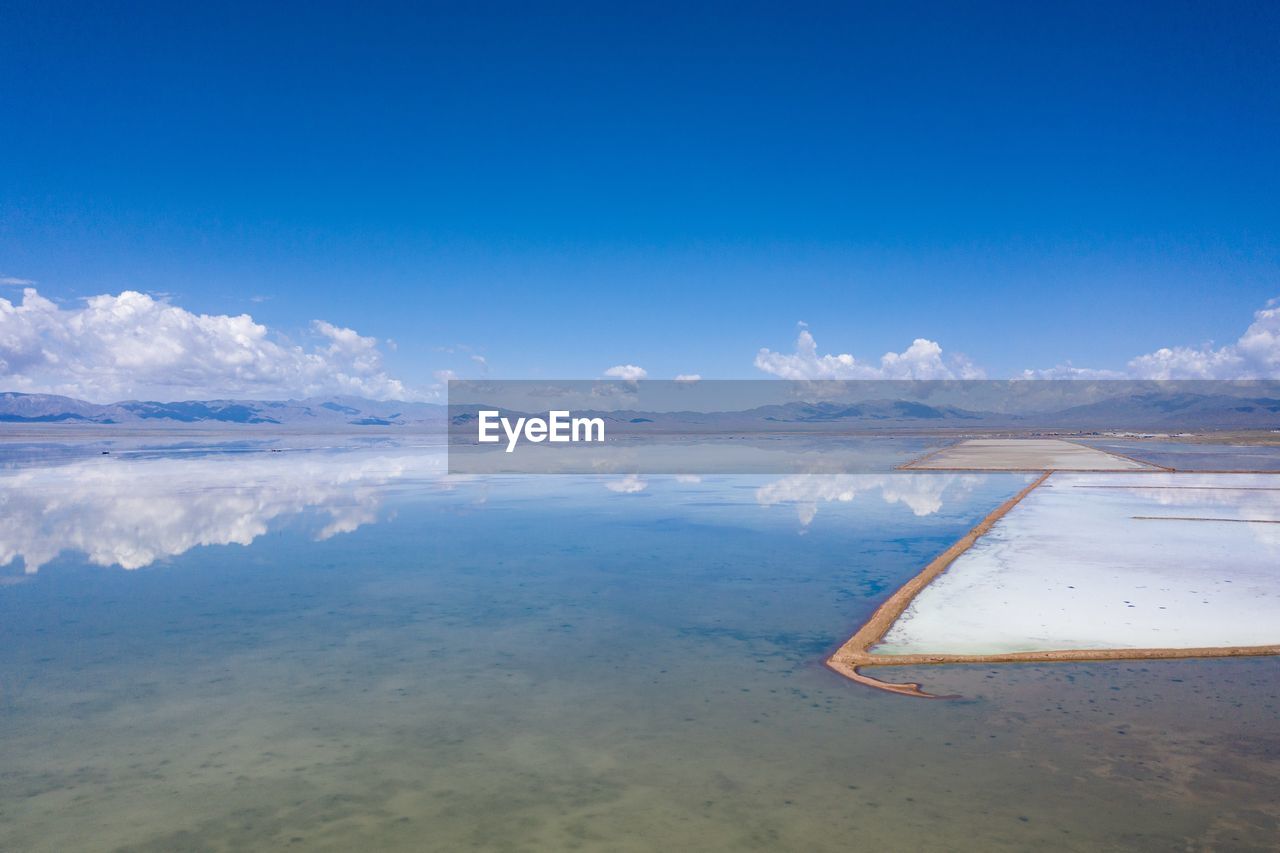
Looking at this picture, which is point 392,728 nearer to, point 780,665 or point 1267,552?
point 780,665

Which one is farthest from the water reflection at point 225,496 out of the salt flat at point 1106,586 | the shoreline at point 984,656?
the shoreline at point 984,656

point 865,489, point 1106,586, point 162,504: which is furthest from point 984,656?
point 162,504

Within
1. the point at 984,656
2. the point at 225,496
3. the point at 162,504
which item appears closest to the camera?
the point at 984,656

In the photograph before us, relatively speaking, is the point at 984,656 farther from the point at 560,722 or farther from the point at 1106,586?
the point at 560,722

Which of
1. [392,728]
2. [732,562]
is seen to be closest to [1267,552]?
[732,562]

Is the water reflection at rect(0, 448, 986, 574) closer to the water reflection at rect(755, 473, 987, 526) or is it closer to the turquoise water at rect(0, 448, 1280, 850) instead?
the water reflection at rect(755, 473, 987, 526)

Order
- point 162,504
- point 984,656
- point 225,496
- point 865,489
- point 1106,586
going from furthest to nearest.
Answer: point 865,489
point 225,496
point 162,504
point 1106,586
point 984,656

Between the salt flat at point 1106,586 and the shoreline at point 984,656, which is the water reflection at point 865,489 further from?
the shoreline at point 984,656
